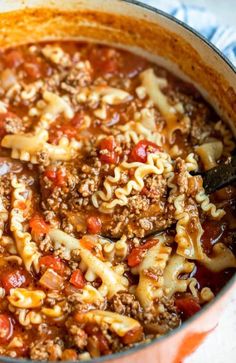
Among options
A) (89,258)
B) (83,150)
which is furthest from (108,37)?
(89,258)

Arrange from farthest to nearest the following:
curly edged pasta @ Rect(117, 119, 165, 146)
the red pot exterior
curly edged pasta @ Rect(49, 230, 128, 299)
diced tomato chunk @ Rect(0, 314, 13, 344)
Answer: curly edged pasta @ Rect(117, 119, 165, 146) < curly edged pasta @ Rect(49, 230, 128, 299) < diced tomato chunk @ Rect(0, 314, 13, 344) < the red pot exterior

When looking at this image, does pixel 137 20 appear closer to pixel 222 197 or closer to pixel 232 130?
pixel 232 130

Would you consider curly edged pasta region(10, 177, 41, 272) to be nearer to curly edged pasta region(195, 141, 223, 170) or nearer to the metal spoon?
the metal spoon

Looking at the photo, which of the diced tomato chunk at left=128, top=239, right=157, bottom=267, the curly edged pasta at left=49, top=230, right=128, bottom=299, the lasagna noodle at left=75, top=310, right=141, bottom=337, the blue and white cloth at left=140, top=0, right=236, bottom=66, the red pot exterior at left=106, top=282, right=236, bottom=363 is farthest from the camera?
the blue and white cloth at left=140, top=0, right=236, bottom=66

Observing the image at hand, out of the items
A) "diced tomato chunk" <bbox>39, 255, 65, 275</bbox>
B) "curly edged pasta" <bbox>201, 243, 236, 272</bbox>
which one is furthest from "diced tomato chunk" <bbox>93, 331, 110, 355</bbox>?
"curly edged pasta" <bbox>201, 243, 236, 272</bbox>

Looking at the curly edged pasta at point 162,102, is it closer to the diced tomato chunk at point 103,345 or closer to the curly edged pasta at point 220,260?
the curly edged pasta at point 220,260

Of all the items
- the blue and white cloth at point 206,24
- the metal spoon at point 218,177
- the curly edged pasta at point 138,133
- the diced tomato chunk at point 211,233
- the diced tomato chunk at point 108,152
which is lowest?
the diced tomato chunk at point 108,152

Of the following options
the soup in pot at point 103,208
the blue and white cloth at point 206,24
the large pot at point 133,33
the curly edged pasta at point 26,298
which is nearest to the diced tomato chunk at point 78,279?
the soup in pot at point 103,208

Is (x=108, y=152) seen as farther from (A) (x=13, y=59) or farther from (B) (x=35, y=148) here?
(A) (x=13, y=59)
